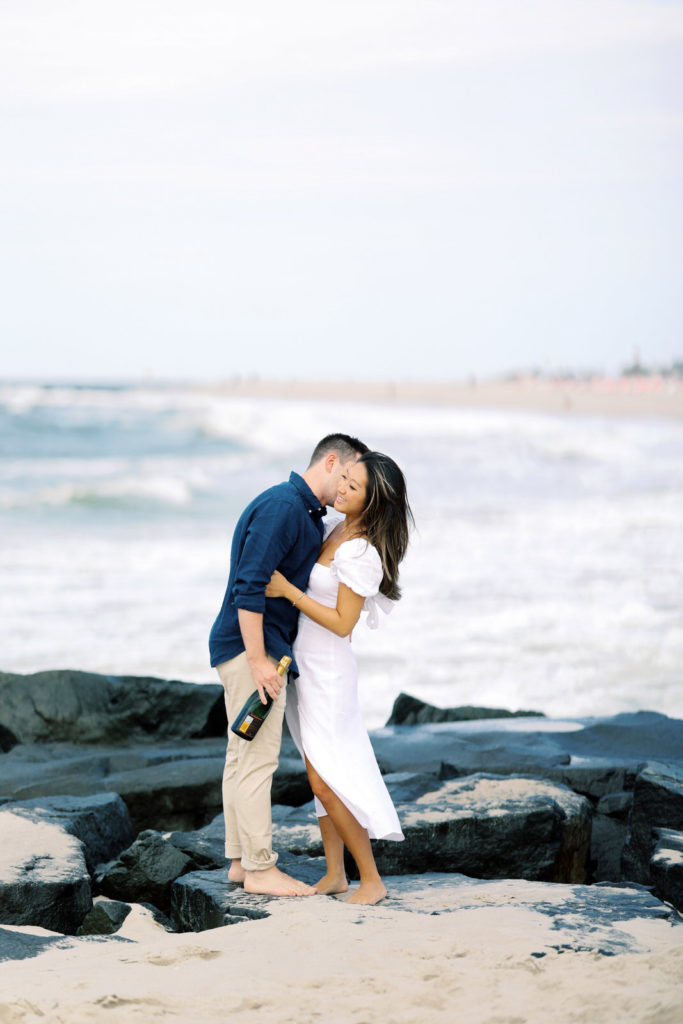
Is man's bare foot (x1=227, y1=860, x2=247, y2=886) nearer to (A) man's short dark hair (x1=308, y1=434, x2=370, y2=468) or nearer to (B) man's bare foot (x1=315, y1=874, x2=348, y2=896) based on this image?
(B) man's bare foot (x1=315, y1=874, x2=348, y2=896)

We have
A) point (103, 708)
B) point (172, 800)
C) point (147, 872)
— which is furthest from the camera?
point (103, 708)

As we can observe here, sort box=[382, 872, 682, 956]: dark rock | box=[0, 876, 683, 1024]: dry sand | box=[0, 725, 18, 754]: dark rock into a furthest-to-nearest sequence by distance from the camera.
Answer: box=[0, 725, 18, 754]: dark rock < box=[382, 872, 682, 956]: dark rock < box=[0, 876, 683, 1024]: dry sand

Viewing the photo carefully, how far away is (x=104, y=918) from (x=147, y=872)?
0.29 m

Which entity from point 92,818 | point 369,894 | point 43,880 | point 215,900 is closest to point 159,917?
point 43,880

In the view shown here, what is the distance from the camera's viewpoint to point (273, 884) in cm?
362

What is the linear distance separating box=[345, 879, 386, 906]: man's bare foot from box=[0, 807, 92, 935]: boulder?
1.02 metres

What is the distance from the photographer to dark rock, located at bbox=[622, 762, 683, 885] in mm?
4316

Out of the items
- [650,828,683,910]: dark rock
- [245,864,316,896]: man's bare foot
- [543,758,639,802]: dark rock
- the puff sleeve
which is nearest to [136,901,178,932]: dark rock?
[245,864,316,896]: man's bare foot

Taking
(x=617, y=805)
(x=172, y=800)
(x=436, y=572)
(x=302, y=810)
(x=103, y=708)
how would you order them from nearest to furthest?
(x=302, y=810), (x=617, y=805), (x=172, y=800), (x=103, y=708), (x=436, y=572)

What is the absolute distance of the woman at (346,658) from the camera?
359cm

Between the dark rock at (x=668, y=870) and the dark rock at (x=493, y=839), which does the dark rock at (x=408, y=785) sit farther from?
the dark rock at (x=668, y=870)

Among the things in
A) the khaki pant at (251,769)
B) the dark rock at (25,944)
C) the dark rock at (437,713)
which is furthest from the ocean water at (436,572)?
the dark rock at (25,944)

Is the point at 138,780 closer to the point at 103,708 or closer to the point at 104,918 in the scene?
the point at 103,708

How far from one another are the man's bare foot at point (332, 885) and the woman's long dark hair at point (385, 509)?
1.04 m
